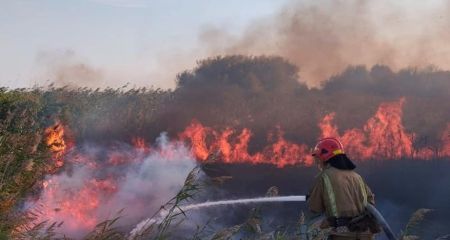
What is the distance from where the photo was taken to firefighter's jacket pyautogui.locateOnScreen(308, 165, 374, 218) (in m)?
7.20

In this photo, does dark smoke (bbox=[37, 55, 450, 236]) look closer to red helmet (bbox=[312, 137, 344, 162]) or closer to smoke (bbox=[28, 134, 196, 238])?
smoke (bbox=[28, 134, 196, 238])

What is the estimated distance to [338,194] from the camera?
721 cm

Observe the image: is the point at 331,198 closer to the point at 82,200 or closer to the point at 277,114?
the point at 82,200

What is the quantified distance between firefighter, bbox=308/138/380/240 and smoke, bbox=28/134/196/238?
46.1 feet

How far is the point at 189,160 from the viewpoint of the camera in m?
28.4

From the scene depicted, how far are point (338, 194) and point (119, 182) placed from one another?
19.1 meters

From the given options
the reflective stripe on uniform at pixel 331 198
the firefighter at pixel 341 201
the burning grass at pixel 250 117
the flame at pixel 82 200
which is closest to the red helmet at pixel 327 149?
the firefighter at pixel 341 201

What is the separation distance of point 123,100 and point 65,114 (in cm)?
879

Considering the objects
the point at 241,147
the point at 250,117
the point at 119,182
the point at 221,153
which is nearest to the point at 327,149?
the point at 221,153

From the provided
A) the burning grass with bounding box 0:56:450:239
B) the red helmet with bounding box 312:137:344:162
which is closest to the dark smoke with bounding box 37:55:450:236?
the burning grass with bounding box 0:56:450:239

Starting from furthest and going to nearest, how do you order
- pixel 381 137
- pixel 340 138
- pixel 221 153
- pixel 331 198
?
pixel 381 137, pixel 340 138, pixel 221 153, pixel 331 198

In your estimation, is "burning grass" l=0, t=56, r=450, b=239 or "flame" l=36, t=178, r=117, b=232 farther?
"burning grass" l=0, t=56, r=450, b=239

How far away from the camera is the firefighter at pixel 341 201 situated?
721cm

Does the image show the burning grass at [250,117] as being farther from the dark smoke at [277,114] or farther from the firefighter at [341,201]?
the firefighter at [341,201]
